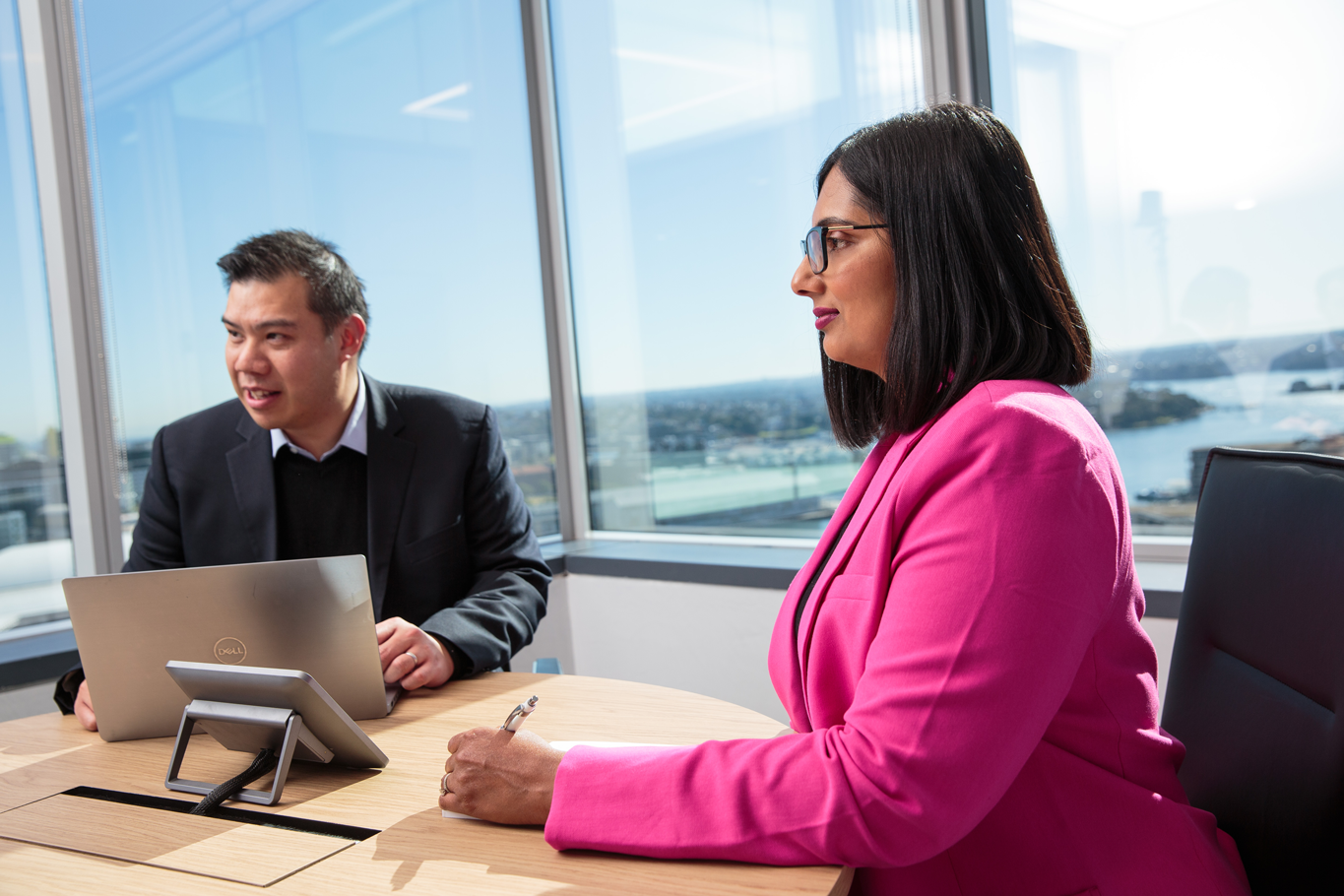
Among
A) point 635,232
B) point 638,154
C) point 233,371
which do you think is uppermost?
point 638,154

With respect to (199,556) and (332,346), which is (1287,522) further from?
(199,556)

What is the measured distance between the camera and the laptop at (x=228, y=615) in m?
1.26

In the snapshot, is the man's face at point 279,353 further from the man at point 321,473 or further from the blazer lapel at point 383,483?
the blazer lapel at point 383,483

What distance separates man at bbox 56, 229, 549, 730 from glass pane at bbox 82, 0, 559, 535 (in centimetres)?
80

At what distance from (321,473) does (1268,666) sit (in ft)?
5.90

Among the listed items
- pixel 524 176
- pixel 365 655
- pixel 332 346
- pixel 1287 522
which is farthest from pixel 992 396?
pixel 524 176

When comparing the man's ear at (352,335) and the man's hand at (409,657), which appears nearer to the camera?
the man's hand at (409,657)

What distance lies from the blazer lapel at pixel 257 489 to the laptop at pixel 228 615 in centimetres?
63

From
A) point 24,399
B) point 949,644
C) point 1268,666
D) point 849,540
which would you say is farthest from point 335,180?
point 1268,666

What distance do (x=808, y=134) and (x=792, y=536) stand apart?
4.45ft

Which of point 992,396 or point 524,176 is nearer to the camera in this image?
point 992,396

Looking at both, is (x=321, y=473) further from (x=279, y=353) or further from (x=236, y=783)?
(x=236, y=783)

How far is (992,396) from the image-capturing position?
958mm

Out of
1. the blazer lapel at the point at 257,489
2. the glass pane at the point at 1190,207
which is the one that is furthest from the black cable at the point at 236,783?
the glass pane at the point at 1190,207
